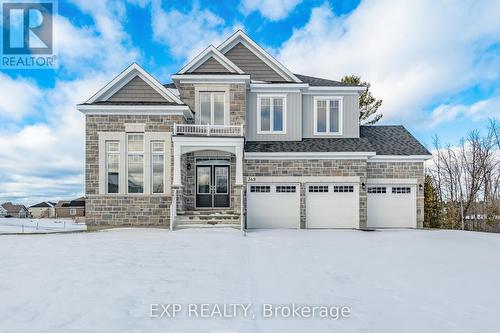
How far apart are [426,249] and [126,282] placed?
364 inches

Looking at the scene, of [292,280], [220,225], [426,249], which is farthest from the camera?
[220,225]

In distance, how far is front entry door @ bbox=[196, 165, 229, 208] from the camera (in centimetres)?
1694

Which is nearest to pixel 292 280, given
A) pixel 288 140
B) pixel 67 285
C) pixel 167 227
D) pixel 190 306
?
pixel 190 306

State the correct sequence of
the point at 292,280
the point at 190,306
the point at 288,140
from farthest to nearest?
1. the point at 288,140
2. the point at 292,280
3. the point at 190,306

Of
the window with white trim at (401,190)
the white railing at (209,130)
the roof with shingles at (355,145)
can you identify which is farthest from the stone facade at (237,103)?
the window with white trim at (401,190)

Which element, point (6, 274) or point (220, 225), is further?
point (220, 225)

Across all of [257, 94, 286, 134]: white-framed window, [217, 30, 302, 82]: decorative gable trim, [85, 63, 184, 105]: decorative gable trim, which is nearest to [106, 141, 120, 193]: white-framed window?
[85, 63, 184, 105]: decorative gable trim

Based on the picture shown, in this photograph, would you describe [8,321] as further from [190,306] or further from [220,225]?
[220,225]

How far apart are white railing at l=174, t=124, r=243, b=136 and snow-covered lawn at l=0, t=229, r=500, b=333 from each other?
250 inches

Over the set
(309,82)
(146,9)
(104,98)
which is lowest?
(104,98)

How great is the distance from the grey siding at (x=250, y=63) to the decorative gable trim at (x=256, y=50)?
162 mm

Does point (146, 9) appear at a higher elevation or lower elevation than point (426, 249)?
higher

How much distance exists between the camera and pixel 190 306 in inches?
195

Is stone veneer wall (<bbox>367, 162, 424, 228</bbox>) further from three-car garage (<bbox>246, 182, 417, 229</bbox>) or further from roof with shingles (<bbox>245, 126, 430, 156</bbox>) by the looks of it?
three-car garage (<bbox>246, 182, 417, 229</bbox>)
